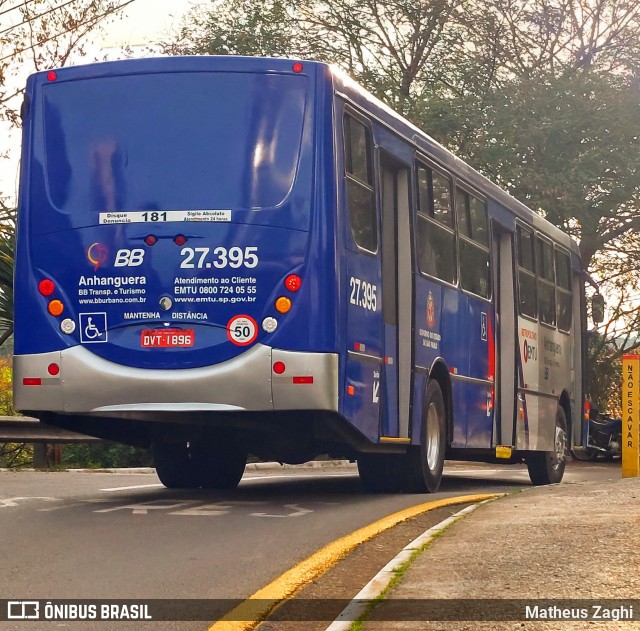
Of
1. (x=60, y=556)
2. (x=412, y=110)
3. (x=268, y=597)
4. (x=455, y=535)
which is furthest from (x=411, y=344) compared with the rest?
(x=412, y=110)

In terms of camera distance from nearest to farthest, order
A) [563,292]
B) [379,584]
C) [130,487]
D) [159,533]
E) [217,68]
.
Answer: [379,584], [159,533], [217,68], [130,487], [563,292]

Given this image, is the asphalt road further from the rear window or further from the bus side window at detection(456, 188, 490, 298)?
the rear window

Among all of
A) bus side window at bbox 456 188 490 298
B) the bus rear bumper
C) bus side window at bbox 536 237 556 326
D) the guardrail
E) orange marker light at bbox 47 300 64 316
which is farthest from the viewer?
bus side window at bbox 536 237 556 326

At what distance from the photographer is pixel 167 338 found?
10961mm

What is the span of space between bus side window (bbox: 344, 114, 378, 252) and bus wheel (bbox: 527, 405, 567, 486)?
7.06 m

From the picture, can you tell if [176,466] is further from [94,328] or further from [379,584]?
[379,584]

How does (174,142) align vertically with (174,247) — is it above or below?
above

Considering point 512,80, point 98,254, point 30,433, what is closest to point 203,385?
point 98,254

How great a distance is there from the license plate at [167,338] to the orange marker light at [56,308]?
71 centimetres

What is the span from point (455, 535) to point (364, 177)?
3964 millimetres

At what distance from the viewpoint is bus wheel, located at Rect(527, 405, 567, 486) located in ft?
60.0

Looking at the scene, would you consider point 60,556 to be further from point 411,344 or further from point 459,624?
point 411,344

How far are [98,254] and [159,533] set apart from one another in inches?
103

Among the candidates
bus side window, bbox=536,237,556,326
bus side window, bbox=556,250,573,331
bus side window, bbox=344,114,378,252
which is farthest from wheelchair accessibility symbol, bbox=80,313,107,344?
bus side window, bbox=556,250,573,331
